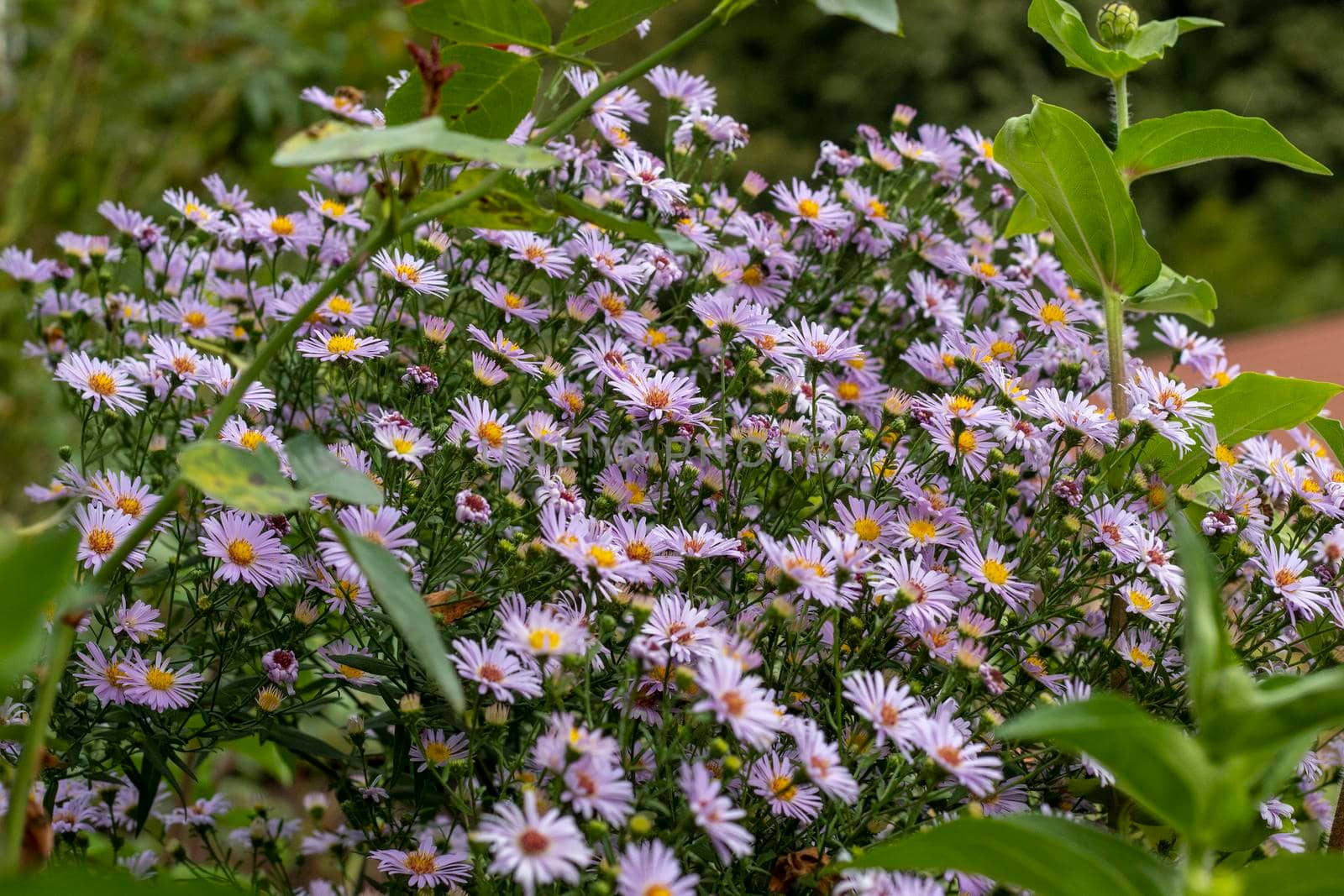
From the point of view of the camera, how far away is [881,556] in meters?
0.58

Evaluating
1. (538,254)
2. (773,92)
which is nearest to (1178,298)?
(538,254)

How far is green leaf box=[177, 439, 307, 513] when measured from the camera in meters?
0.39

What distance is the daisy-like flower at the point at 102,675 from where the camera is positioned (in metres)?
0.56

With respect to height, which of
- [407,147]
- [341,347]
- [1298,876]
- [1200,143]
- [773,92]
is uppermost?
[773,92]

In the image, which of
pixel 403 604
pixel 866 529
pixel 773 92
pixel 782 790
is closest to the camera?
pixel 403 604

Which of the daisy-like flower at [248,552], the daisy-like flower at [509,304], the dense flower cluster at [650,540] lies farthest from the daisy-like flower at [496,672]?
the daisy-like flower at [509,304]

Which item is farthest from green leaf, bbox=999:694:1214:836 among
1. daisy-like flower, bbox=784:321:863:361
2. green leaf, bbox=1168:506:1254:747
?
daisy-like flower, bbox=784:321:863:361

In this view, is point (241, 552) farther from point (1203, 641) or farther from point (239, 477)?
point (1203, 641)

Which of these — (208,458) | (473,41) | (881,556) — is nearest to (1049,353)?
(881,556)

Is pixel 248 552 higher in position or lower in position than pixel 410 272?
lower

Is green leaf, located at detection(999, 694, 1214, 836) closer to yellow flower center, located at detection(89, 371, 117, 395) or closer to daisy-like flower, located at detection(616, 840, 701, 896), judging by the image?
daisy-like flower, located at detection(616, 840, 701, 896)

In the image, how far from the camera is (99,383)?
660 mm

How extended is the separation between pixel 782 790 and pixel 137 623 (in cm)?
31

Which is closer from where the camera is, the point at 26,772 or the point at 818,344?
the point at 26,772
